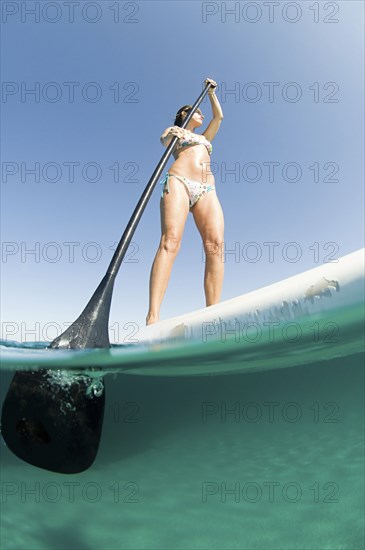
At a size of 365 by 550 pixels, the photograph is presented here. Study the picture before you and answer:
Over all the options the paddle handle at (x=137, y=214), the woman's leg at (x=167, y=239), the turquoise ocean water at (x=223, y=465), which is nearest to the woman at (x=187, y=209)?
the woman's leg at (x=167, y=239)

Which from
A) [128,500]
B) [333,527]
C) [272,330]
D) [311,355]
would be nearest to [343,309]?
[272,330]

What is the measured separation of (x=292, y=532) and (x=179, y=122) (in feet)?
12.7

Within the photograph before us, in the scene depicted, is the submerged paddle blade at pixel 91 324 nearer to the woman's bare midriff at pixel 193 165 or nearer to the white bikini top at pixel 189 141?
the woman's bare midriff at pixel 193 165

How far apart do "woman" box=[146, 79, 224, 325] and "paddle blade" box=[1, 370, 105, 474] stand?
1.14 m

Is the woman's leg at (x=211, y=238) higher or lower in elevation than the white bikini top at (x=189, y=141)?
lower

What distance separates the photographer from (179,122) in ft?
13.2

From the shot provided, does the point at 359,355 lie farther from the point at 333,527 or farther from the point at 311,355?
the point at 333,527

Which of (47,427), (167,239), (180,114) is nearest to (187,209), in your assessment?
(167,239)

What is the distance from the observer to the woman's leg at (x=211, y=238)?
3.48 metres

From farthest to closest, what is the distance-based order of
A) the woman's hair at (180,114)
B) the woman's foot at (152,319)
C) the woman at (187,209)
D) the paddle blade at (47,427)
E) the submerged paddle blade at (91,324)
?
the woman's hair at (180,114) < the woman at (187,209) < the woman's foot at (152,319) < the submerged paddle blade at (91,324) < the paddle blade at (47,427)

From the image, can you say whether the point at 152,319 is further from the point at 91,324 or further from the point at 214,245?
the point at 214,245

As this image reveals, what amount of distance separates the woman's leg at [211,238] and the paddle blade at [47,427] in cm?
165

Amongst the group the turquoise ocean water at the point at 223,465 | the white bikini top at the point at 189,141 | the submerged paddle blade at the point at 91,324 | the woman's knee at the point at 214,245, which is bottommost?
the turquoise ocean water at the point at 223,465

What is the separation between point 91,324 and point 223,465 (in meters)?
1.82
